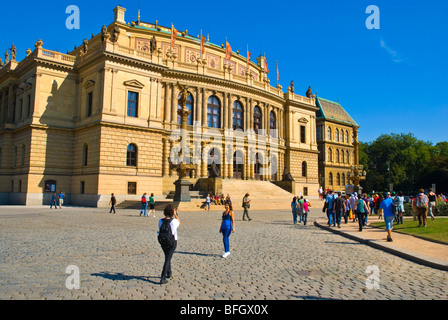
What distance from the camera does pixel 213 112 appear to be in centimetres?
4753

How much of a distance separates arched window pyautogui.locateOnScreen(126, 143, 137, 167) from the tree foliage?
55190 millimetres

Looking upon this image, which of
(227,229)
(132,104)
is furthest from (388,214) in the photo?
(132,104)

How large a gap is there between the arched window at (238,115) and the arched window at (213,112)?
2.55 metres

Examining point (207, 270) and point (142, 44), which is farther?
point (142, 44)

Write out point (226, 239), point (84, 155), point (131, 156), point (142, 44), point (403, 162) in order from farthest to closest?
point (403, 162)
point (142, 44)
point (84, 155)
point (131, 156)
point (226, 239)

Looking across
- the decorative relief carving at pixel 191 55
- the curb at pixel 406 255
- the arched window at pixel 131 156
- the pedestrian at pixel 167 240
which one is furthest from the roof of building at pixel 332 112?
the pedestrian at pixel 167 240

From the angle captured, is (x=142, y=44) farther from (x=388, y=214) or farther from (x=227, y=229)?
(x=227, y=229)

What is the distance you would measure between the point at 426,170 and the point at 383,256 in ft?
252

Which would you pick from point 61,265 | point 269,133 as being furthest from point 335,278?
point 269,133

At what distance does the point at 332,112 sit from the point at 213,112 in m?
39.8

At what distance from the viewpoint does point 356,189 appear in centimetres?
4456

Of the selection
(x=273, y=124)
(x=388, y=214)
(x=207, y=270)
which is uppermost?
(x=273, y=124)

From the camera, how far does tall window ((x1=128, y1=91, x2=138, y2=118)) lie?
3859 centimetres

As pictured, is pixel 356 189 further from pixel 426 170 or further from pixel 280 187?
pixel 426 170
